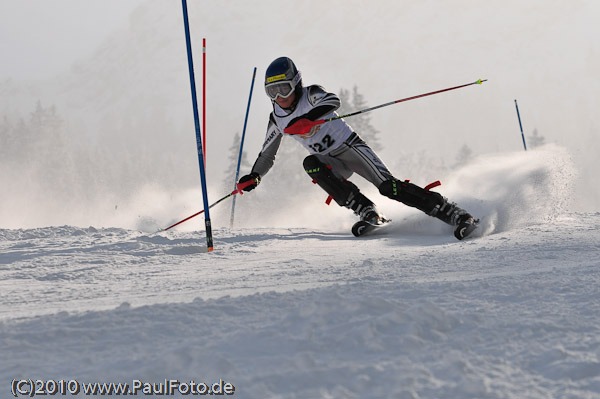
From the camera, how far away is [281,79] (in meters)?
5.14

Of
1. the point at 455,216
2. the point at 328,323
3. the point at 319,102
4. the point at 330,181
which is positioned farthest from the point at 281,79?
the point at 328,323

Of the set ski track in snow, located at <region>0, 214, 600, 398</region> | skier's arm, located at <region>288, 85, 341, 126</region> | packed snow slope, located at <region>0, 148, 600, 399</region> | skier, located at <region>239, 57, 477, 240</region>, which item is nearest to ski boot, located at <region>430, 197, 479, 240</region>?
skier, located at <region>239, 57, 477, 240</region>

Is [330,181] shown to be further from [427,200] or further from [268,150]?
[427,200]

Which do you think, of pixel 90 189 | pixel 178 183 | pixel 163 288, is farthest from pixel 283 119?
pixel 178 183

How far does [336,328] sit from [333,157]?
4.00m

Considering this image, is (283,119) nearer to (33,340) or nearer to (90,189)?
(33,340)

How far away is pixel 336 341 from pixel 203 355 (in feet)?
1.41

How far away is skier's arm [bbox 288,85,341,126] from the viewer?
Answer: 5.17 meters

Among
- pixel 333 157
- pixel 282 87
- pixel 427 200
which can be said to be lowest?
pixel 427 200

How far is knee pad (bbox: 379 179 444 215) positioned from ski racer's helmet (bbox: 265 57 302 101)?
131 cm

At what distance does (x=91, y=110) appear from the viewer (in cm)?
18900

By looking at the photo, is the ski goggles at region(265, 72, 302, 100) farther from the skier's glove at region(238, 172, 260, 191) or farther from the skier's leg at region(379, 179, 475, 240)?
the skier's leg at region(379, 179, 475, 240)

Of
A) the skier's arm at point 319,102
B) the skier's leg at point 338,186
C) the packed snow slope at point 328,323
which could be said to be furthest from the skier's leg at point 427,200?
the packed snow slope at point 328,323

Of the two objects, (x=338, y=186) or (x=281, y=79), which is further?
(x=338, y=186)
